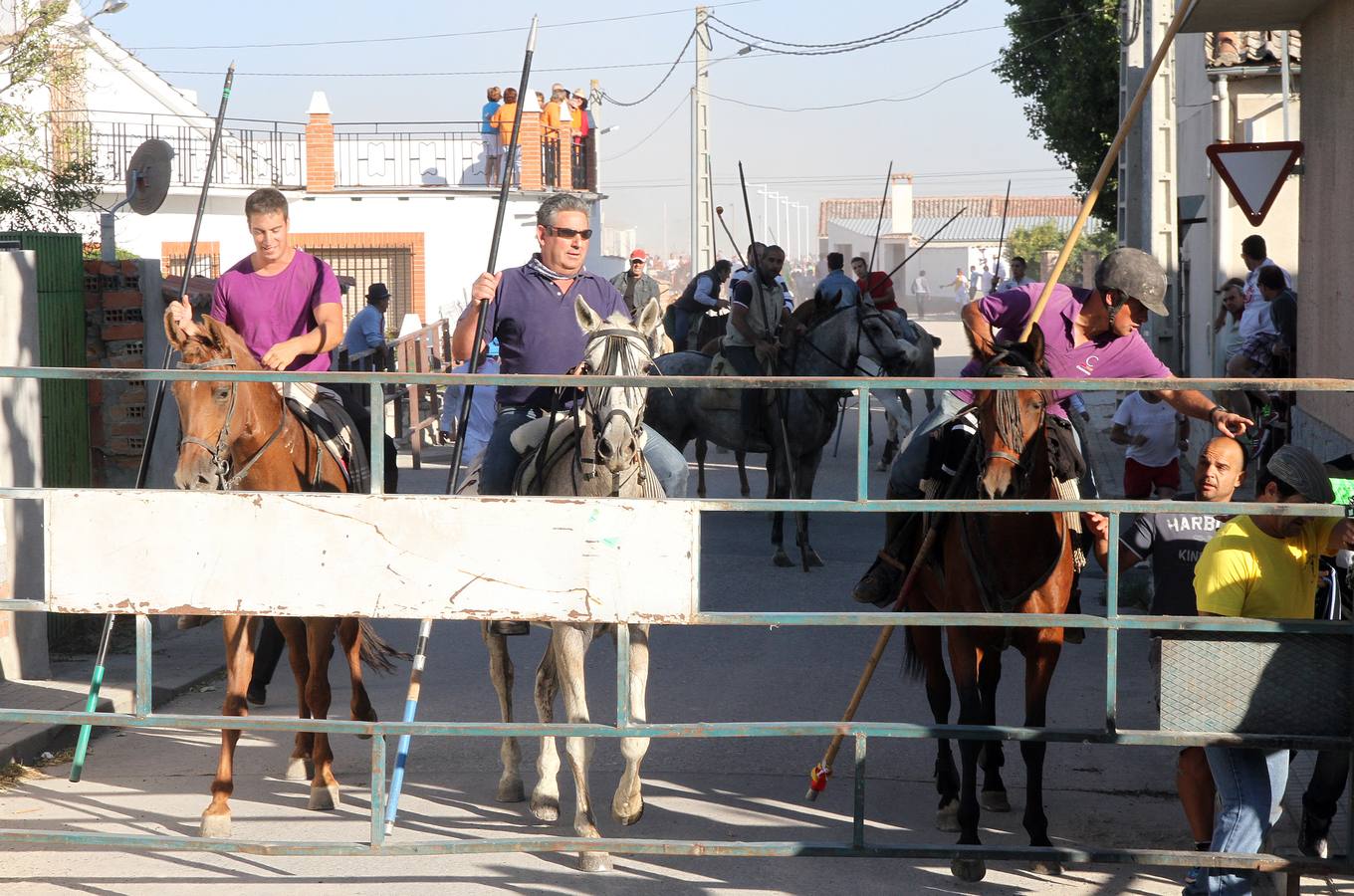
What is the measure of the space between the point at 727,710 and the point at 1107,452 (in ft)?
35.9

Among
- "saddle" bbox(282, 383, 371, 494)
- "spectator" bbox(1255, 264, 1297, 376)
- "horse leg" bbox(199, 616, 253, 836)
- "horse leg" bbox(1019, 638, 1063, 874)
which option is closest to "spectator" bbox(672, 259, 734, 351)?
"spectator" bbox(1255, 264, 1297, 376)

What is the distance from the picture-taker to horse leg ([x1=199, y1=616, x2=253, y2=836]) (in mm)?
5832

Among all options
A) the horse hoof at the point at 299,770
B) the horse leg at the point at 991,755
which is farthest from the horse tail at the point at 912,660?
the horse hoof at the point at 299,770

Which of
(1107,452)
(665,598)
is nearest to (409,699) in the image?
(665,598)

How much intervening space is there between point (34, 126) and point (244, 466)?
1162 cm

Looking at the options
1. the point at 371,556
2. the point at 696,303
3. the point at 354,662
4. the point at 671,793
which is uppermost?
the point at 696,303

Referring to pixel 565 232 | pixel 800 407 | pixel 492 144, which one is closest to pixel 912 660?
pixel 565 232

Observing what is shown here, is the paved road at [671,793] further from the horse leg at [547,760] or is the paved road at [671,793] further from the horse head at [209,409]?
the horse head at [209,409]

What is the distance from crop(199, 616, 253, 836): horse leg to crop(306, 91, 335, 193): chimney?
29041 mm

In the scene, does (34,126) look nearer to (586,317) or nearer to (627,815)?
(586,317)

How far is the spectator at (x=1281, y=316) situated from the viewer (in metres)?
11.5

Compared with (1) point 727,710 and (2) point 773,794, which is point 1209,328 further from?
(2) point 773,794

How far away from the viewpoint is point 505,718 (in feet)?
21.7

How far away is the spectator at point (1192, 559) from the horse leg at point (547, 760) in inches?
88.3
